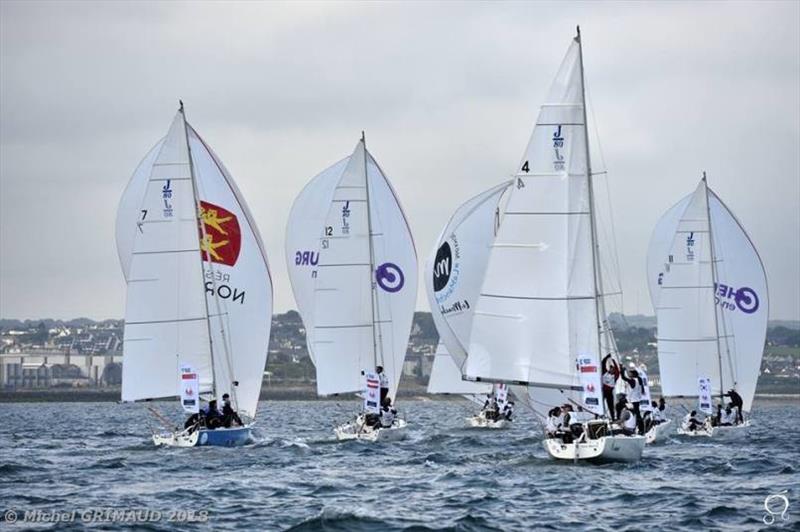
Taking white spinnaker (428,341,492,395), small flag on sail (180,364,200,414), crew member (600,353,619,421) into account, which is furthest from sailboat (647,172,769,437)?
small flag on sail (180,364,200,414)

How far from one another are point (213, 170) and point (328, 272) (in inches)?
277

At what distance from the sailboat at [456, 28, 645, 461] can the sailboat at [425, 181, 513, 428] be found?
13385 mm

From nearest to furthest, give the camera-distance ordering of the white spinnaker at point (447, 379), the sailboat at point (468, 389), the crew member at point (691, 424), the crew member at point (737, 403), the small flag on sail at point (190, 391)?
the small flag on sail at point (190, 391)
the crew member at point (691, 424)
the crew member at point (737, 403)
the sailboat at point (468, 389)
the white spinnaker at point (447, 379)

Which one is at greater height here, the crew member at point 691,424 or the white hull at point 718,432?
the crew member at point 691,424

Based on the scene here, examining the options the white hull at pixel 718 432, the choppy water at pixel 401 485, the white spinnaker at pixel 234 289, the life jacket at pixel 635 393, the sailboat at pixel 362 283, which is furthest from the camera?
the sailboat at pixel 362 283

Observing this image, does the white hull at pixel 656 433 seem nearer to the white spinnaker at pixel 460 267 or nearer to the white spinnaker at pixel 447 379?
the white spinnaker at pixel 460 267

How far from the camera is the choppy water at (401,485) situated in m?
26.2

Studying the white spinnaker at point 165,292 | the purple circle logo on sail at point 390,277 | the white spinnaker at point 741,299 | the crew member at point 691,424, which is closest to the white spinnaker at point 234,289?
the white spinnaker at point 165,292

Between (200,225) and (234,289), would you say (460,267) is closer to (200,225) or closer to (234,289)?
(234,289)

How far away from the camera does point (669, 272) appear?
54438 mm

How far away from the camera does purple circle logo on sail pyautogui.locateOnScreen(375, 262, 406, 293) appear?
165ft

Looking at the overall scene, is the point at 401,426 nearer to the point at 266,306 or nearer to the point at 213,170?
the point at 266,306

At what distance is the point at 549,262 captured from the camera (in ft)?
115
